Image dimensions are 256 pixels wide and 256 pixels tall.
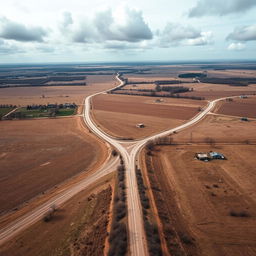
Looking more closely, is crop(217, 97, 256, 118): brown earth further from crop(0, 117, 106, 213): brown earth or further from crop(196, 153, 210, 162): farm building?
crop(0, 117, 106, 213): brown earth

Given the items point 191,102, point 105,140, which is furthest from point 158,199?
point 191,102

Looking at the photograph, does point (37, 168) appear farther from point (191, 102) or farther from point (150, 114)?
point (191, 102)

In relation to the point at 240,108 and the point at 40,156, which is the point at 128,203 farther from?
the point at 240,108

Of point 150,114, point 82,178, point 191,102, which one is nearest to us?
point 82,178

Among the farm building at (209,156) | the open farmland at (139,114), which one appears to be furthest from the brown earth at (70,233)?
the open farmland at (139,114)

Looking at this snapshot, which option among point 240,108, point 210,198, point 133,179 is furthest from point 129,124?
A: point 240,108

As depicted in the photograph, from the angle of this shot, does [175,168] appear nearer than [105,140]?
Yes
